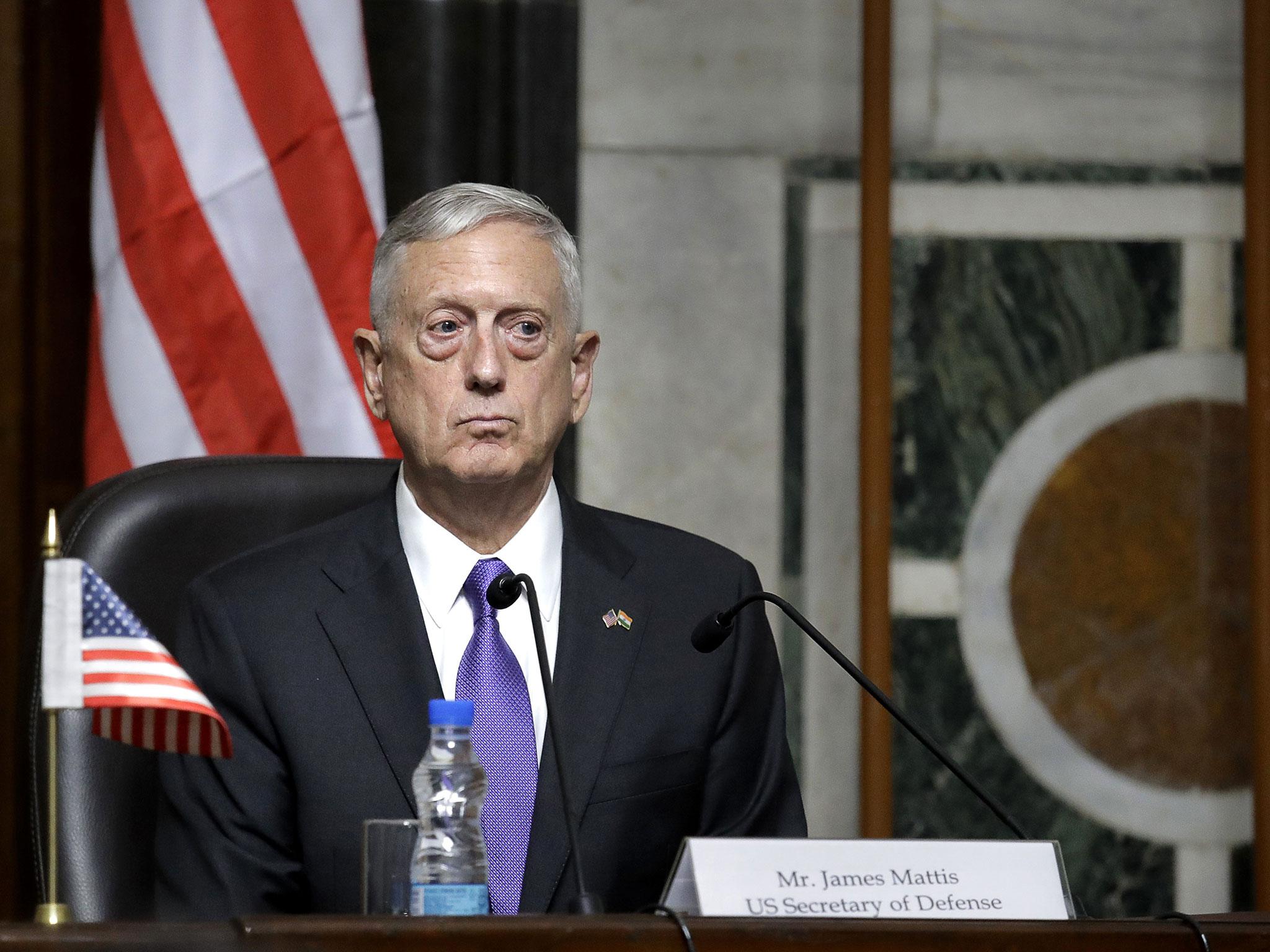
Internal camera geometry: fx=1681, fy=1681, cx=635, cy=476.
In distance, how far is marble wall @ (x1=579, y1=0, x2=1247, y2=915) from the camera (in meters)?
3.25

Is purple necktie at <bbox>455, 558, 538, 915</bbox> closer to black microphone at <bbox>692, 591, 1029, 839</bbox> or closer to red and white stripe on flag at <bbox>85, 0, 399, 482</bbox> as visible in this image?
black microphone at <bbox>692, 591, 1029, 839</bbox>

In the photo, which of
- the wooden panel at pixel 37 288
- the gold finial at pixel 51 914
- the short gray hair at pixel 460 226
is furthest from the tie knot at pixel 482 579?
the wooden panel at pixel 37 288

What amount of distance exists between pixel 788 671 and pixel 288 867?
4.91 ft

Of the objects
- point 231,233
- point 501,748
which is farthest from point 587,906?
point 231,233

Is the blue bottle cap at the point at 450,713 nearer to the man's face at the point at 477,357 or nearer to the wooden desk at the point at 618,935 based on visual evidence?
the wooden desk at the point at 618,935

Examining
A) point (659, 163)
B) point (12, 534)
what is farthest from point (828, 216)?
point (12, 534)

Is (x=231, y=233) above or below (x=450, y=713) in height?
above

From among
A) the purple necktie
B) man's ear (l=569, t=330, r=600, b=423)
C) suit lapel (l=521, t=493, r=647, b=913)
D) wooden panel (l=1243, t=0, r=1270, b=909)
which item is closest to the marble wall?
wooden panel (l=1243, t=0, r=1270, b=909)

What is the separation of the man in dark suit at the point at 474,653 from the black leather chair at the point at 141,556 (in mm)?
53

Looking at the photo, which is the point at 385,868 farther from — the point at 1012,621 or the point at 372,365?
the point at 1012,621

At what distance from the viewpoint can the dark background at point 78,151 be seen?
10.1ft

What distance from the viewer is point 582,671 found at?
208cm

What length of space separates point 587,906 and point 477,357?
0.95m

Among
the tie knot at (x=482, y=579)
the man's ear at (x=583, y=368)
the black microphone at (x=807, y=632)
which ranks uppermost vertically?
the man's ear at (x=583, y=368)
